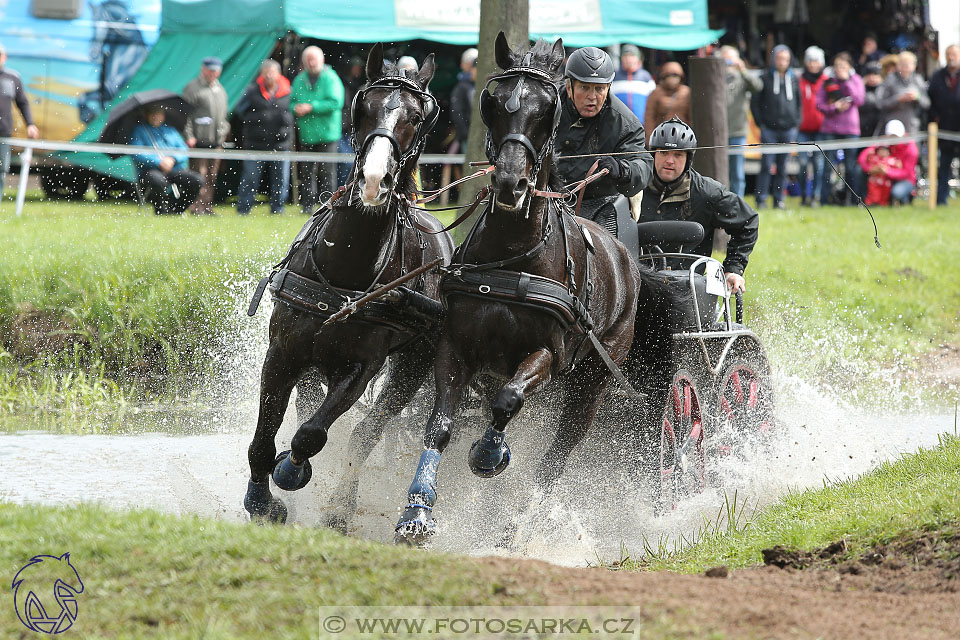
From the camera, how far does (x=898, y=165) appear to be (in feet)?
51.0

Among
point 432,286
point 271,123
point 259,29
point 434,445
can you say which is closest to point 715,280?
point 432,286

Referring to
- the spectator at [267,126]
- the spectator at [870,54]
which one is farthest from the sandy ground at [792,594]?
the spectator at [870,54]

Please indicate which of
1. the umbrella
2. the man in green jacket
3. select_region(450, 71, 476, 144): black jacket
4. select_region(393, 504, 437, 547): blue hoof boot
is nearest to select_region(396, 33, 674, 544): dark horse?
select_region(393, 504, 437, 547): blue hoof boot

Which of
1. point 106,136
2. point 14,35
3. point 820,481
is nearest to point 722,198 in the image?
point 820,481

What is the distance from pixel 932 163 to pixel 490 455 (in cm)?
1249

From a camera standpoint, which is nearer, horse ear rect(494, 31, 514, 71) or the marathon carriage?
horse ear rect(494, 31, 514, 71)

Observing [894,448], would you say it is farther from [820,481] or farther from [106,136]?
[106,136]

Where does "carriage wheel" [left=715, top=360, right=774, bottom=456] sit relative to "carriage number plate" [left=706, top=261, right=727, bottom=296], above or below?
below

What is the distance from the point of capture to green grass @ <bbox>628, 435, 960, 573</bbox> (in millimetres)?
4895

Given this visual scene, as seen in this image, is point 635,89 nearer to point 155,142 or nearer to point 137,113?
point 155,142

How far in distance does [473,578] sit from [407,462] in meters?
2.39

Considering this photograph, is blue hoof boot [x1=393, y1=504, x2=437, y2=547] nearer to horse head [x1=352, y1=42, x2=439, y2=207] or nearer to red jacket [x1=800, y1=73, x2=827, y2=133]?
horse head [x1=352, y1=42, x2=439, y2=207]

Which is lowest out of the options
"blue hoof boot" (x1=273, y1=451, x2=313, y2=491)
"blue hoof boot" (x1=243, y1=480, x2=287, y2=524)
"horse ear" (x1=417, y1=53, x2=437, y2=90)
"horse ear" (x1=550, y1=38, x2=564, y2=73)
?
"blue hoof boot" (x1=243, y1=480, x2=287, y2=524)

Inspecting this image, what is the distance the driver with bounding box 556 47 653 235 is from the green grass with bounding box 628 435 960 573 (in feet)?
5.68
